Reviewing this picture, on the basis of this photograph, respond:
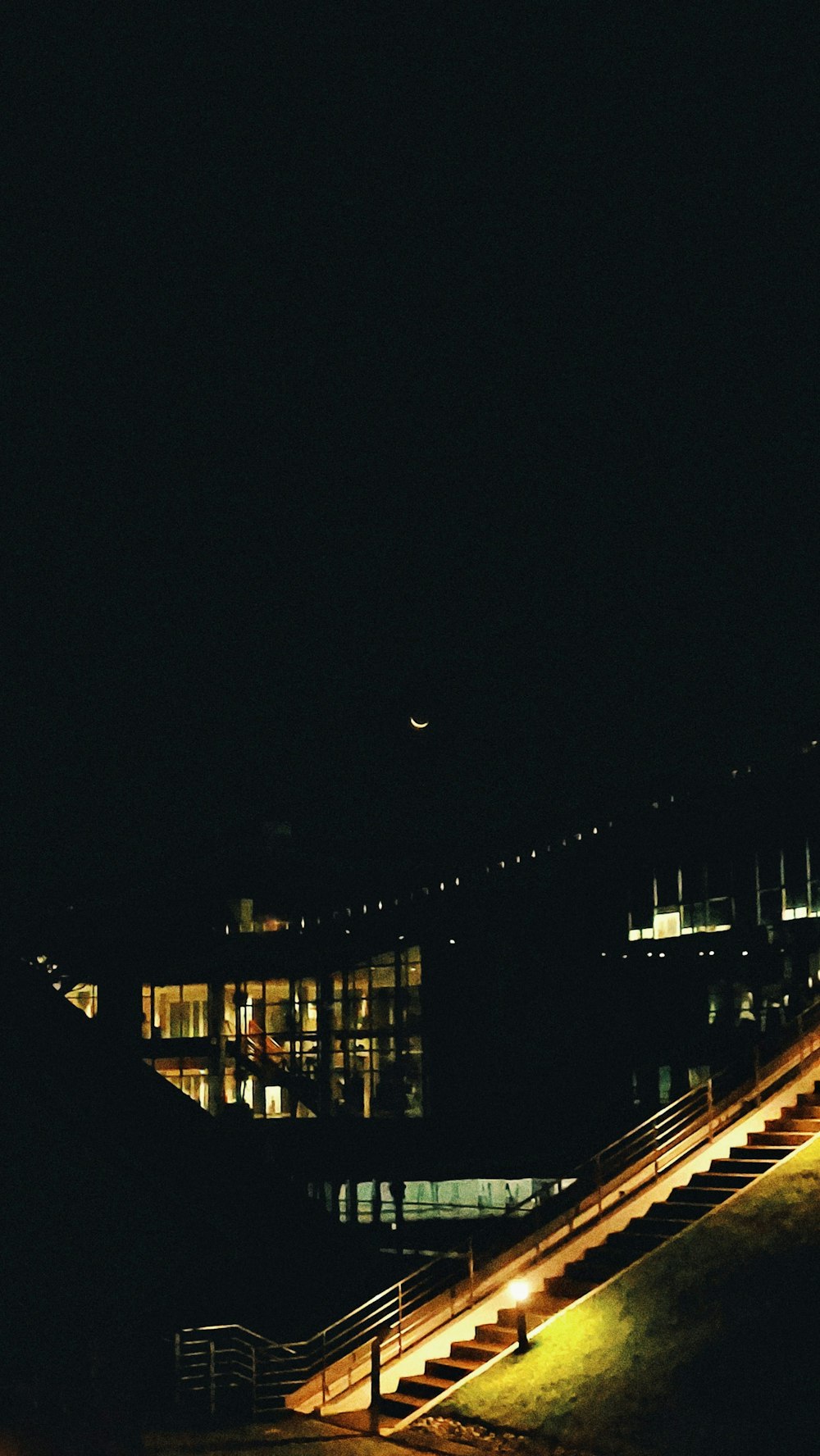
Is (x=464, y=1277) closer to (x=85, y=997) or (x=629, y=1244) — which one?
(x=629, y=1244)

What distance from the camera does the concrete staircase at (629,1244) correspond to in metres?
16.1

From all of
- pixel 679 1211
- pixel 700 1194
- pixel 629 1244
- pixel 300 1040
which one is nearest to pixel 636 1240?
pixel 629 1244

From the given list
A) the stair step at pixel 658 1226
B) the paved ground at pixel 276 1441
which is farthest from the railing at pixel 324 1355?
the stair step at pixel 658 1226

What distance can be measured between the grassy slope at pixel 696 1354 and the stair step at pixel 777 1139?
1050 mm

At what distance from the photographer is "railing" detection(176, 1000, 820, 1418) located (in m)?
17.1

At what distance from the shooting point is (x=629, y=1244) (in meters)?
17.5

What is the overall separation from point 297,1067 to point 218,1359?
542 inches

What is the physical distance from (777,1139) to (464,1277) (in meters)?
4.55

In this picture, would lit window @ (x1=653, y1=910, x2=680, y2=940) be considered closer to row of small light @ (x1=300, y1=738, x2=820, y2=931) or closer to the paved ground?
row of small light @ (x1=300, y1=738, x2=820, y2=931)

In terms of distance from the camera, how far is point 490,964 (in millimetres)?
33750

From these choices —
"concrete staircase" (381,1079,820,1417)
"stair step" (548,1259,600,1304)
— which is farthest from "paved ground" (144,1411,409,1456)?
"stair step" (548,1259,600,1304)

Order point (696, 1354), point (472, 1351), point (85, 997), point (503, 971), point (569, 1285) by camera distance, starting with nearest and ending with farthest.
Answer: point (696, 1354) < point (472, 1351) < point (569, 1285) < point (503, 971) < point (85, 997)

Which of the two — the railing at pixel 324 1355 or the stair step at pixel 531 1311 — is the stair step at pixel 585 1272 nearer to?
the stair step at pixel 531 1311

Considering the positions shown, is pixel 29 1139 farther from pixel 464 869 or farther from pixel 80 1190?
pixel 464 869
